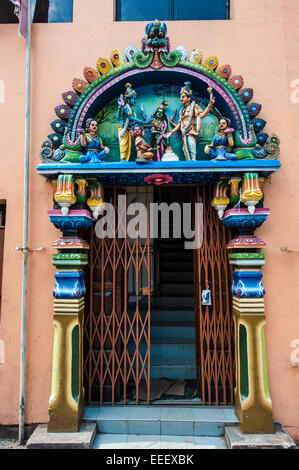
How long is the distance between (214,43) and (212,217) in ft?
8.15

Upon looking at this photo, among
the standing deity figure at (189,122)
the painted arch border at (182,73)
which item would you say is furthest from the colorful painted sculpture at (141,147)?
the painted arch border at (182,73)

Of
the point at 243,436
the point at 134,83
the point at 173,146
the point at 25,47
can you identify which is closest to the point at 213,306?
the point at 243,436

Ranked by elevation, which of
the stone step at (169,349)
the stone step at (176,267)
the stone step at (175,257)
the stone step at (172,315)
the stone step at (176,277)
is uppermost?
the stone step at (175,257)

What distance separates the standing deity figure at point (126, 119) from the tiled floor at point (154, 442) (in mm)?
3522

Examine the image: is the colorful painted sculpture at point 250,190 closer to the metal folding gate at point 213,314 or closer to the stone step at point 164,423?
the metal folding gate at point 213,314

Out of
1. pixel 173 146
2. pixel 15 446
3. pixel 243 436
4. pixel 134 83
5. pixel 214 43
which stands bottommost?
pixel 15 446

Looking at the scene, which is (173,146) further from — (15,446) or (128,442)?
(15,446)

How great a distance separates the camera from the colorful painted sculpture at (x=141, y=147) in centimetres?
370

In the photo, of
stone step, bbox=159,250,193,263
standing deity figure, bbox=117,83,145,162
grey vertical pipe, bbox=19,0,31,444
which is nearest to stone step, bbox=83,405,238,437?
grey vertical pipe, bbox=19,0,31,444

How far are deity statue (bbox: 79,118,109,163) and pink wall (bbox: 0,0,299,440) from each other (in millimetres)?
736

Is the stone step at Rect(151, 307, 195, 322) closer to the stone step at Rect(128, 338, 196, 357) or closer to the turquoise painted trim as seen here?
the stone step at Rect(128, 338, 196, 357)

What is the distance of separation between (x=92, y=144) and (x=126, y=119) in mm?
575

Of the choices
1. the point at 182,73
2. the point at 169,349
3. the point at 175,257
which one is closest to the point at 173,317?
the point at 169,349

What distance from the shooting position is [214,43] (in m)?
4.25
